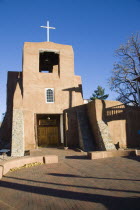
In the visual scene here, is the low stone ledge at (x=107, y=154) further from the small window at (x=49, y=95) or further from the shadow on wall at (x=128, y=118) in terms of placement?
the small window at (x=49, y=95)

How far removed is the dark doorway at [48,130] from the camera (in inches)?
944

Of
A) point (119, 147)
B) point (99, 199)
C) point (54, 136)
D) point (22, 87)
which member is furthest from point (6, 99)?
point (99, 199)

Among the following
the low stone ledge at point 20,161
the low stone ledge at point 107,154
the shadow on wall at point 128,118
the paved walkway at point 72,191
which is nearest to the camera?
the paved walkway at point 72,191

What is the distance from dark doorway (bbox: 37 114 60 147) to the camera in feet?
78.7

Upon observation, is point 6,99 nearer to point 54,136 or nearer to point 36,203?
point 54,136

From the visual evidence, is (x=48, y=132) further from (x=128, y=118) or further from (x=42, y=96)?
(x=128, y=118)

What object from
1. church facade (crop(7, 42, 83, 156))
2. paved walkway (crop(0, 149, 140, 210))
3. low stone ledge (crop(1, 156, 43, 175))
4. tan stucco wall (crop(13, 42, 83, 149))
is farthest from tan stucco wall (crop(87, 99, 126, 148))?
paved walkway (crop(0, 149, 140, 210))

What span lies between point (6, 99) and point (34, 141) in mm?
8935

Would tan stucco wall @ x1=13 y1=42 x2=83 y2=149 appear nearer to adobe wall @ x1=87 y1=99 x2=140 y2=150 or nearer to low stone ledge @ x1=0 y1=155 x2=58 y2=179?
adobe wall @ x1=87 y1=99 x2=140 y2=150

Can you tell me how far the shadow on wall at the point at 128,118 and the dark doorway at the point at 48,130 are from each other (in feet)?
26.3

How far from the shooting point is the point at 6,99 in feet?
82.4

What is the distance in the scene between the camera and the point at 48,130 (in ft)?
80.4

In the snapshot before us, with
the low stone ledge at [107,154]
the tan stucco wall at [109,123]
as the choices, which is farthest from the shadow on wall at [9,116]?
the low stone ledge at [107,154]

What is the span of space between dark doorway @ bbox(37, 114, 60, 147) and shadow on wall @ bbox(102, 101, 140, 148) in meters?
8.02
